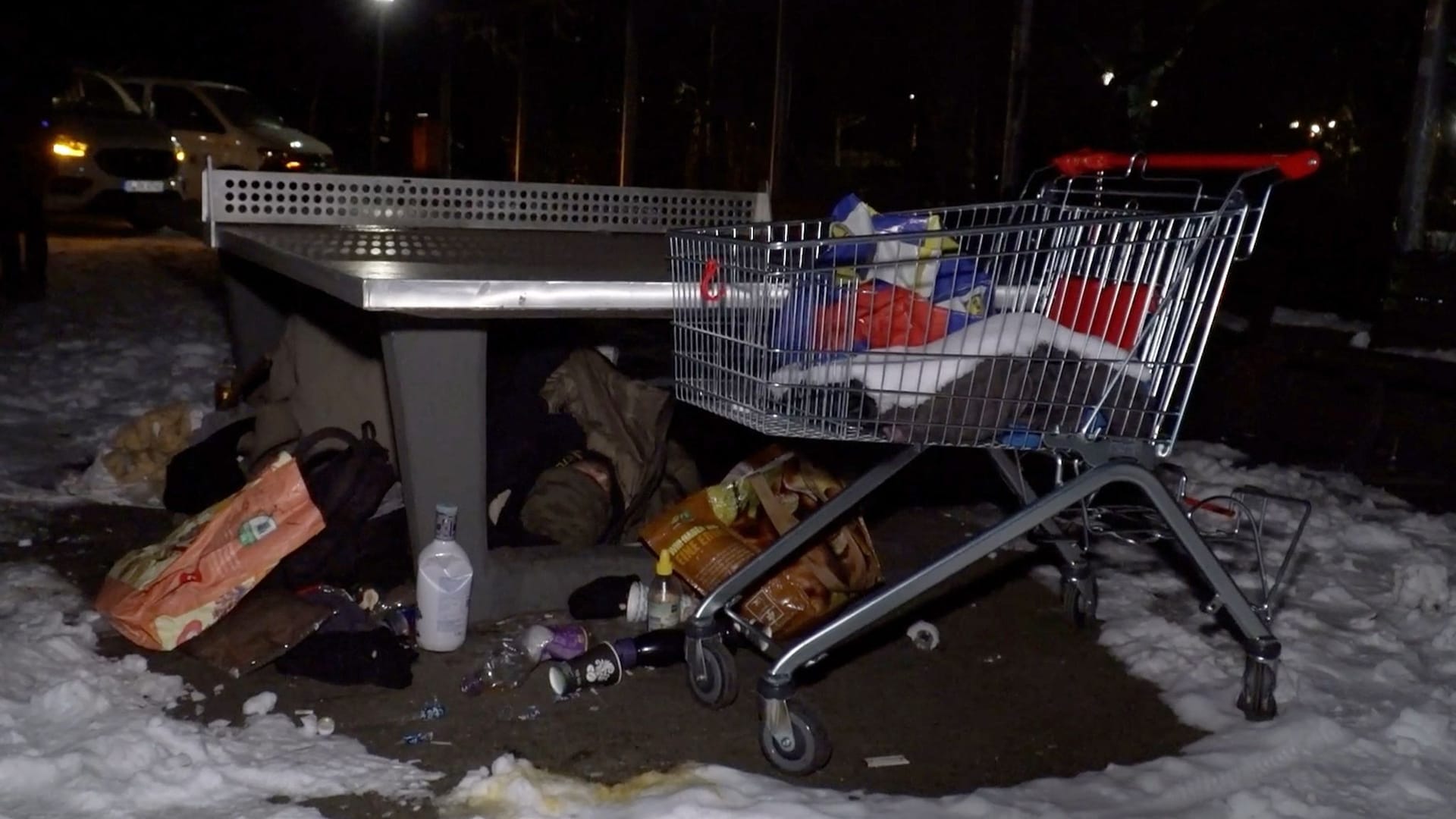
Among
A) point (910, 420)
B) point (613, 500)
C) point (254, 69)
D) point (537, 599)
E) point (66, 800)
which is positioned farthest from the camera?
point (254, 69)

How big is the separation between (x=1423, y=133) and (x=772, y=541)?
4.55 metres

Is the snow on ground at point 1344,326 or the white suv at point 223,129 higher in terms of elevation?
the white suv at point 223,129

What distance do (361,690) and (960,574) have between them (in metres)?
2.31

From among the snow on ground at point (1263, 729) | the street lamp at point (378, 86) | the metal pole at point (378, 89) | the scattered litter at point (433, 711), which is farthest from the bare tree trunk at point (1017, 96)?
the metal pole at point (378, 89)

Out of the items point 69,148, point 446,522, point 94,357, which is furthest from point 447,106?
point 446,522

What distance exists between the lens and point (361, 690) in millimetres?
3809

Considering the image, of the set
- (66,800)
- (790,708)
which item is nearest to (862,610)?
(790,708)

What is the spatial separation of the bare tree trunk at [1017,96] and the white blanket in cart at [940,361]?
4.88 m

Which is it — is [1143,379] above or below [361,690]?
above

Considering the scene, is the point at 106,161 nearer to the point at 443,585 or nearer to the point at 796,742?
the point at 443,585

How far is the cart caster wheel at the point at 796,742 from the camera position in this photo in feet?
11.1

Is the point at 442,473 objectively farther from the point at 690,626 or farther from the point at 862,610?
the point at 862,610

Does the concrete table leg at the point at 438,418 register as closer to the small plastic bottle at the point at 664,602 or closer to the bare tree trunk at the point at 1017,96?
the small plastic bottle at the point at 664,602

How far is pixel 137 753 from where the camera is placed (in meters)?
3.23
